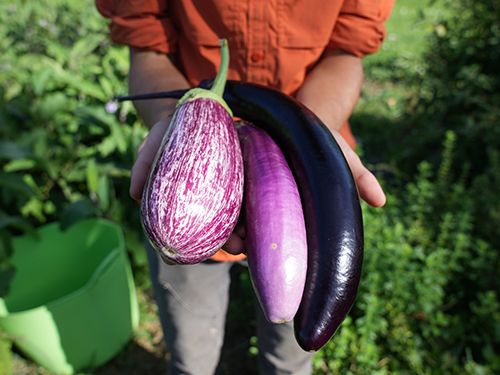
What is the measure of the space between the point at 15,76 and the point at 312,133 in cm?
316

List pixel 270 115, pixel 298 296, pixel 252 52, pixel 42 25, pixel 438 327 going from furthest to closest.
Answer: pixel 42 25 → pixel 438 327 → pixel 252 52 → pixel 270 115 → pixel 298 296

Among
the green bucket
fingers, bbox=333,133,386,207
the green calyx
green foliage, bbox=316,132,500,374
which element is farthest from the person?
the green bucket

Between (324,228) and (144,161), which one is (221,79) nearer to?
(144,161)

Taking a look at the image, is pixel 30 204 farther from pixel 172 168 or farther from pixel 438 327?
pixel 438 327

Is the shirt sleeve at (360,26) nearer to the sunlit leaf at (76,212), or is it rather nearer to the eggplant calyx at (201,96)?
the eggplant calyx at (201,96)

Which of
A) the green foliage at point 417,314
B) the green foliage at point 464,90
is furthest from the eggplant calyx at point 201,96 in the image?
the green foliage at point 464,90

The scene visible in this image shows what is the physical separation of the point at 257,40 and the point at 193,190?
25.9 inches

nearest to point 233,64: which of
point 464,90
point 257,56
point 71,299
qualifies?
point 257,56

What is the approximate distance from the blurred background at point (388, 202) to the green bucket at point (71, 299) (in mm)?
119

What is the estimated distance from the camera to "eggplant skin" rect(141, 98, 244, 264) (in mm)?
794

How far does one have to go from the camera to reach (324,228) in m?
0.78

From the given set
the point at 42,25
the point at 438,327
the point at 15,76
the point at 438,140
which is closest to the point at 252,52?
the point at 438,327

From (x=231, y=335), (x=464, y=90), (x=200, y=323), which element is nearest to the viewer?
(x=200, y=323)

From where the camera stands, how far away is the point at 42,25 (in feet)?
13.7
